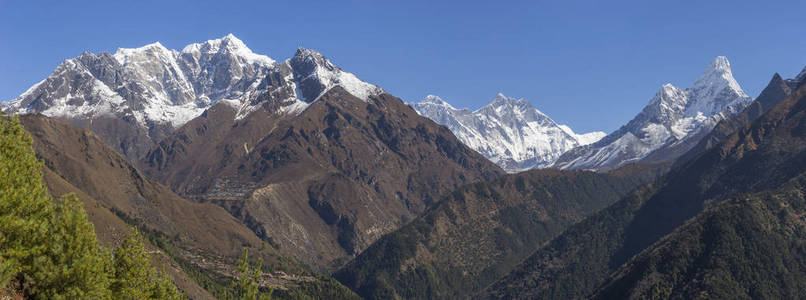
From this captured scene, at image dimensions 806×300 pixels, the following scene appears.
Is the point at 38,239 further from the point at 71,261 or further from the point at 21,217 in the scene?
the point at 71,261

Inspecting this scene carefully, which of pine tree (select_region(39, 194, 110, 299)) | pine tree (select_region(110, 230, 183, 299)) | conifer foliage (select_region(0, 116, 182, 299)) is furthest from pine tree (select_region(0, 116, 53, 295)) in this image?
pine tree (select_region(110, 230, 183, 299))

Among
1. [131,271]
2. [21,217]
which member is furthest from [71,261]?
[131,271]

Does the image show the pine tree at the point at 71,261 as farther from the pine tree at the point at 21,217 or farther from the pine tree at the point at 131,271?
the pine tree at the point at 131,271

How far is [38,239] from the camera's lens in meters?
60.2

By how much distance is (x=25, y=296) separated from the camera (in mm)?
61344

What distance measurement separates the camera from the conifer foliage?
59000 millimetres

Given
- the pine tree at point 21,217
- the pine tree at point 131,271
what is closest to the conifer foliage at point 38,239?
the pine tree at point 21,217

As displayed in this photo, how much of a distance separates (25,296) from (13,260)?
216 inches

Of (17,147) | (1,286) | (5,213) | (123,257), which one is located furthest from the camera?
(123,257)

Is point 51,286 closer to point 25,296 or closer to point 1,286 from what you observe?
point 25,296

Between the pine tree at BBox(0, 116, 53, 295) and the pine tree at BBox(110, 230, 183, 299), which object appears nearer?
the pine tree at BBox(0, 116, 53, 295)

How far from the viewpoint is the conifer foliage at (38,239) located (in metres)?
59.0

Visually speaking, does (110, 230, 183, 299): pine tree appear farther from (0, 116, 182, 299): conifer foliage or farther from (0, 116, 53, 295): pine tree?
(0, 116, 53, 295): pine tree

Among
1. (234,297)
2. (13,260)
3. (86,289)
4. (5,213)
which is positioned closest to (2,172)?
(5,213)
